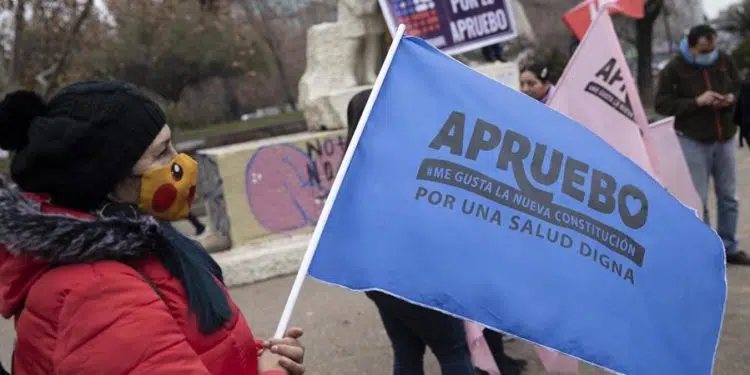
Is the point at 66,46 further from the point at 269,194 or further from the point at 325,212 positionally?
the point at 325,212

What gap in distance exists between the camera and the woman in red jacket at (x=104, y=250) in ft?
4.94

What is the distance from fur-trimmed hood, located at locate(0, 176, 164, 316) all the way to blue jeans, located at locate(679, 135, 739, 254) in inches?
184

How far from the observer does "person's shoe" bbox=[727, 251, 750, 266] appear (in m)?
5.66

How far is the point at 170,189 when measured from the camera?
1752 millimetres

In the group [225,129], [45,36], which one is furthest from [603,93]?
[225,129]

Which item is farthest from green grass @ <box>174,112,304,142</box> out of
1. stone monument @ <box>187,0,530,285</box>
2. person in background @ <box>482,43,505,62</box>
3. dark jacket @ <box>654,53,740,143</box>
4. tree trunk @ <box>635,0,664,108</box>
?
dark jacket @ <box>654,53,740,143</box>

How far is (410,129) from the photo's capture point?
2.20 meters

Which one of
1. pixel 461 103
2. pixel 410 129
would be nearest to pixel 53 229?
pixel 410 129

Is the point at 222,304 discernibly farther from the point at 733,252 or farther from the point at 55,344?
the point at 733,252

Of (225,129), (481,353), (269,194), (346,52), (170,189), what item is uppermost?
(170,189)

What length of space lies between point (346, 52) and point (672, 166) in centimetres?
430

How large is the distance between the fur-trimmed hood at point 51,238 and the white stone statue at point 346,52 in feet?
19.8

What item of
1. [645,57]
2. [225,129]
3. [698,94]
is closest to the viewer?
[698,94]

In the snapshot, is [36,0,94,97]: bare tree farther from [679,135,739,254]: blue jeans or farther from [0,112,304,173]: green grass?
[679,135,739,254]: blue jeans
